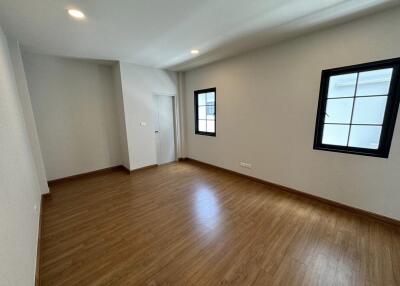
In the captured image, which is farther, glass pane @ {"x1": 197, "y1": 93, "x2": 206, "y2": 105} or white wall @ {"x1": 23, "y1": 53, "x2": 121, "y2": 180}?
glass pane @ {"x1": 197, "y1": 93, "x2": 206, "y2": 105}

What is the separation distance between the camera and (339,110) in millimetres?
2477

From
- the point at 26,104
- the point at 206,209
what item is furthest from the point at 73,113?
the point at 206,209

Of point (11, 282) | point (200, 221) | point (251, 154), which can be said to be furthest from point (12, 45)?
point (251, 154)

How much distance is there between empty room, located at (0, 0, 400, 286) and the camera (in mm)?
1667

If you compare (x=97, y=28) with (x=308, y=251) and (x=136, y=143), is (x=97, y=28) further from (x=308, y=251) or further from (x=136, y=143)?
(x=308, y=251)

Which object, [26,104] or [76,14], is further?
[26,104]

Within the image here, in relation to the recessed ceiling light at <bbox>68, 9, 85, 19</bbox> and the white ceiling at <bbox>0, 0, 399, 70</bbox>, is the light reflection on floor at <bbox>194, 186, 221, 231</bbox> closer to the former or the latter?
the white ceiling at <bbox>0, 0, 399, 70</bbox>

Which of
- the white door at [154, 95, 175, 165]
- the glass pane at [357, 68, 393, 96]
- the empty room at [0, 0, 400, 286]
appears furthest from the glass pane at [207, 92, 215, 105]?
the glass pane at [357, 68, 393, 96]

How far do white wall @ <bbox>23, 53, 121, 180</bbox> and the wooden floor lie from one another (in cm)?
104

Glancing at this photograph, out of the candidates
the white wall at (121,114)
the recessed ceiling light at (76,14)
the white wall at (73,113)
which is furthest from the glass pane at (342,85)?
the white wall at (73,113)

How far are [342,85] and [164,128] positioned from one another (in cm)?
384

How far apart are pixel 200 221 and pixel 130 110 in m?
2.95

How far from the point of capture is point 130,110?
3963 mm

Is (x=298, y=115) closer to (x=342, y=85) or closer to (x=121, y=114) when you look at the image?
(x=342, y=85)
